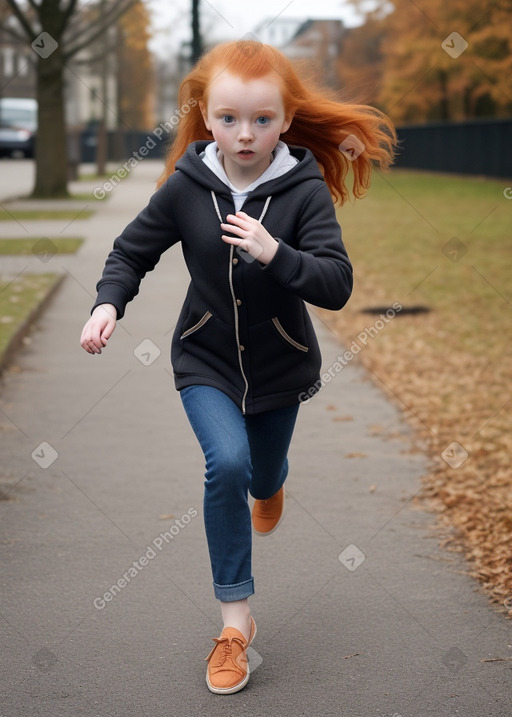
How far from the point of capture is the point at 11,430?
658cm

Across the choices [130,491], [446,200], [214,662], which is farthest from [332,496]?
[446,200]

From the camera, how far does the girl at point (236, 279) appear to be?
131 inches

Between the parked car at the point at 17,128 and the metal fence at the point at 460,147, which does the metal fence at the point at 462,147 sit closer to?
the metal fence at the point at 460,147

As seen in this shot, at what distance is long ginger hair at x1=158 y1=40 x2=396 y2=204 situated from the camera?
11.2 feet

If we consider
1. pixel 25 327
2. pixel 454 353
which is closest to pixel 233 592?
pixel 454 353

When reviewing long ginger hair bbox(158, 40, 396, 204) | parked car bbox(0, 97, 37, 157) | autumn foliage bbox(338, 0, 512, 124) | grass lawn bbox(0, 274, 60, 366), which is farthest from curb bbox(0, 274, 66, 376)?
parked car bbox(0, 97, 37, 157)

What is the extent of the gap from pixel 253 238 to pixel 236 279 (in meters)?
0.35

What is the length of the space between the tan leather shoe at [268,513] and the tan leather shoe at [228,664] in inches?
30.6

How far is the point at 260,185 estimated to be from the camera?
11.3 ft

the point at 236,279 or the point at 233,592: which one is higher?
the point at 236,279

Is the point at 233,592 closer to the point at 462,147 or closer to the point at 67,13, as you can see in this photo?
the point at 67,13

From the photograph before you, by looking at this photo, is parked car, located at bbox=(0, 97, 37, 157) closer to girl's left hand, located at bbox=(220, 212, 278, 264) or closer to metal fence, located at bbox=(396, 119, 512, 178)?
metal fence, located at bbox=(396, 119, 512, 178)

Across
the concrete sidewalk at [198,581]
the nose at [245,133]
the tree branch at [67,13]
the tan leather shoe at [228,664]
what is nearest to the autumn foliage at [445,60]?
the tree branch at [67,13]

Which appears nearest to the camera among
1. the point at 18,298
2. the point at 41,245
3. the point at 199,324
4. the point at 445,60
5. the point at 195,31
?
the point at 199,324
